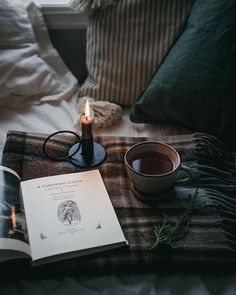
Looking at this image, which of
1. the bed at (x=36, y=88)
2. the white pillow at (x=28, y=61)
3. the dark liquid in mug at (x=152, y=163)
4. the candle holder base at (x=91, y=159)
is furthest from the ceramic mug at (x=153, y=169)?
the white pillow at (x=28, y=61)

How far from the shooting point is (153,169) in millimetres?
740

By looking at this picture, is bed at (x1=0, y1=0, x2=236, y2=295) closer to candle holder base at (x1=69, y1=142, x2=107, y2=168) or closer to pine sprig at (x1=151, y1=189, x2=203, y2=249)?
candle holder base at (x1=69, y1=142, x2=107, y2=168)

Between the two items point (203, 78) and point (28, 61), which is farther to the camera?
point (28, 61)

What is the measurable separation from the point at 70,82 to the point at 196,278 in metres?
0.78

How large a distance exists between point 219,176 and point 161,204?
0.17 meters

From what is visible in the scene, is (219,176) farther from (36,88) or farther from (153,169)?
(36,88)

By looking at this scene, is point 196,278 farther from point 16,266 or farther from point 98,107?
point 98,107

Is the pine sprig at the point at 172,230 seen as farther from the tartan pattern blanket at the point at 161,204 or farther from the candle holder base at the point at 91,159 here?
the candle holder base at the point at 91,159

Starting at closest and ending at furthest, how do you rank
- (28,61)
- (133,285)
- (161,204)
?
(133,285) < (161,204) < (28,61)

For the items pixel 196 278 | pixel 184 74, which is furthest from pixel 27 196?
pixel 184 74

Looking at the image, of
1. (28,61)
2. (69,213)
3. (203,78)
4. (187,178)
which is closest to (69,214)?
(69,213)

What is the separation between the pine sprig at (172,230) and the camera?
663mm

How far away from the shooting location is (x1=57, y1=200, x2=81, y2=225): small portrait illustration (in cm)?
70

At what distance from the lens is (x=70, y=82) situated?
3.94ft
